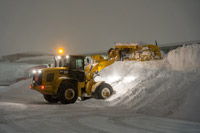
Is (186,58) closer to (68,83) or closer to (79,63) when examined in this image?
(79,63)

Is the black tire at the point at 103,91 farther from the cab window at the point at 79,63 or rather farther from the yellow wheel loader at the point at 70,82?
the cab window at the point at 79,63

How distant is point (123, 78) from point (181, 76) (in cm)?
446

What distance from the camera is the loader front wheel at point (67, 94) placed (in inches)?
459

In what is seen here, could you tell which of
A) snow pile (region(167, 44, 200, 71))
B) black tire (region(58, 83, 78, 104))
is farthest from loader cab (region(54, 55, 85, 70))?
snow pile (region(167, 44, 200, 71))

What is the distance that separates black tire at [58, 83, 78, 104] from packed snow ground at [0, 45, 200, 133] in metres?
0.77

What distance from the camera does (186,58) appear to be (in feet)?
47.3

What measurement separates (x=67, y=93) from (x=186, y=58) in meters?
7.49

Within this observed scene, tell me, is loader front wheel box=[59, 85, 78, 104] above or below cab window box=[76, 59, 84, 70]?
below

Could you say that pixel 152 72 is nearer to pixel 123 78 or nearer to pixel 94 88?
pixel 123 78

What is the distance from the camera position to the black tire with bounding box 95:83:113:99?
40.5ft

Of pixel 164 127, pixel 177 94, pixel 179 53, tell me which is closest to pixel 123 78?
pixel 179 53

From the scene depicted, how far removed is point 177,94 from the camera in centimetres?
910

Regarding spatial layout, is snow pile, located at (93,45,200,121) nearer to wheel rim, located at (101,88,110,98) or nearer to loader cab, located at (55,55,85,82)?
wheel rim, located at (101,88,110,98)

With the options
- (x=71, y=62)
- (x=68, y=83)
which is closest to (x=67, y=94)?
(x=68, y=83)
